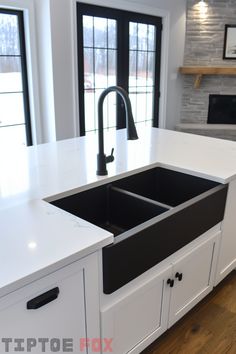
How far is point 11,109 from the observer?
13.3 feet

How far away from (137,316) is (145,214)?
1.57ft

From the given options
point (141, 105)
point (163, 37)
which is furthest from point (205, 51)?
point (141, 105)

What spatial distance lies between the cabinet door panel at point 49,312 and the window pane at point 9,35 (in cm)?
345

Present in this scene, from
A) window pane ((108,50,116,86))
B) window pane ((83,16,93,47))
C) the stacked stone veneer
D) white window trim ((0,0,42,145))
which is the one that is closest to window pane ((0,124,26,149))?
white window trim ((0,0,42,145))

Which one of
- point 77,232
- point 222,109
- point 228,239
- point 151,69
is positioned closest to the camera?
point 77,232

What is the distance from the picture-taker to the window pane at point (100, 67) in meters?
4.67

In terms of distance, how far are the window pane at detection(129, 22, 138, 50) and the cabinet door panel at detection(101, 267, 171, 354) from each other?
4.31m

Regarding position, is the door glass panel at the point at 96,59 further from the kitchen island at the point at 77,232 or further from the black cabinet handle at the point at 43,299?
the black cabinet handle at the point at 43,299

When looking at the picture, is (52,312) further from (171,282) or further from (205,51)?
(205,51)

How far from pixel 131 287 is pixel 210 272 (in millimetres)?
742

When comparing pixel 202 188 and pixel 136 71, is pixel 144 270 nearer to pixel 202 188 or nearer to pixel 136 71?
pixel 202 188

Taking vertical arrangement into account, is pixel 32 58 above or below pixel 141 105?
above

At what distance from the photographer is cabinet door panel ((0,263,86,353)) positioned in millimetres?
956

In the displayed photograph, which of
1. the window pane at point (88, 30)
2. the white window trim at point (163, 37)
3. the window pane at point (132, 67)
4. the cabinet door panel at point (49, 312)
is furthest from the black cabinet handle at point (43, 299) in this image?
the window pane at point (132, 67)
